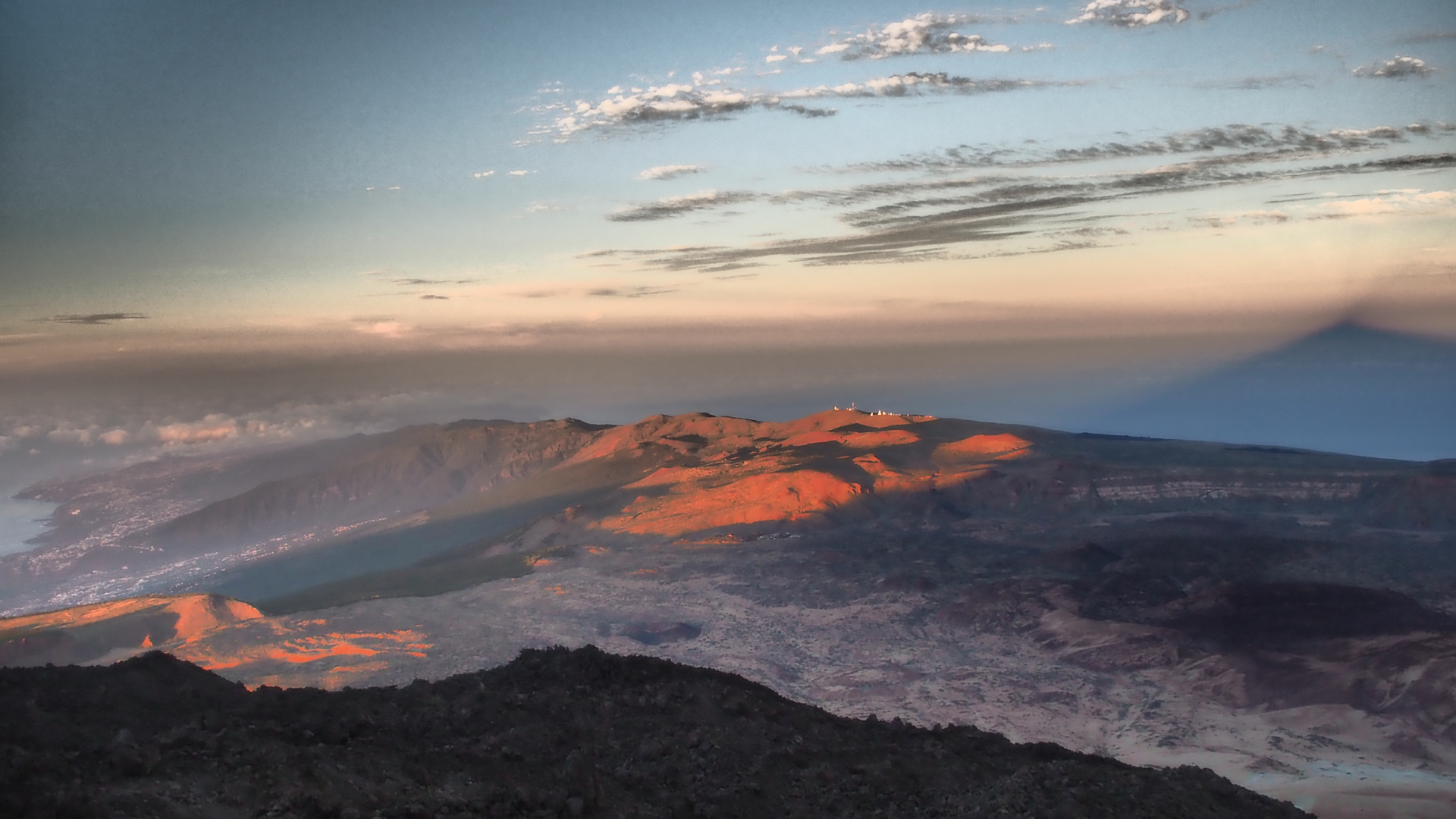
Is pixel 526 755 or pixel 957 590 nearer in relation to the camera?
pixel 526 755

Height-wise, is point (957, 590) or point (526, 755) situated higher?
point (526, 755)

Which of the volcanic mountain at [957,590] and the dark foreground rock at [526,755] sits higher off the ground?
the dark foreground rock at [526,755]

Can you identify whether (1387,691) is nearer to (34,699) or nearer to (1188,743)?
(1188,743)

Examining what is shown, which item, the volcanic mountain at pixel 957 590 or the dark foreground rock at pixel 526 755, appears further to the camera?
the volcanic mountain at pixel 957 590

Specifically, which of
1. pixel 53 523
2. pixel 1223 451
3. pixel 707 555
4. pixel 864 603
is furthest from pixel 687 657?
pixel 53 523
